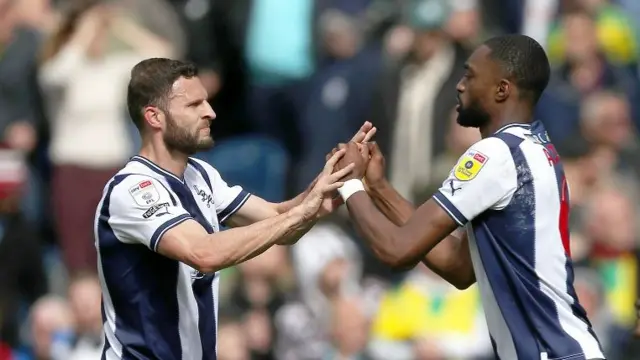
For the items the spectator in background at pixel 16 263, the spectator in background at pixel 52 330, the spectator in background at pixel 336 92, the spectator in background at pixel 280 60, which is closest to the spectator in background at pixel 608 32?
the spectator in background at pixel 336 92

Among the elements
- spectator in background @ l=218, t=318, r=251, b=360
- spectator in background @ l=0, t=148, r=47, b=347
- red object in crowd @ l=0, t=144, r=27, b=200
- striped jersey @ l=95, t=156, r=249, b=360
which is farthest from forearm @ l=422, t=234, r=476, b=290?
red object in crowd @ l=0, t=144, r=27, b=200

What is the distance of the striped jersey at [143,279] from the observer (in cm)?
796

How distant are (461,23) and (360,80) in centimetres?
98

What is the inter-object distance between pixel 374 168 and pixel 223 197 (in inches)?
29.7

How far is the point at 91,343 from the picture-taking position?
497 inches

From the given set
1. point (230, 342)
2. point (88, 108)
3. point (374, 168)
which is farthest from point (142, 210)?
point (88, 108)

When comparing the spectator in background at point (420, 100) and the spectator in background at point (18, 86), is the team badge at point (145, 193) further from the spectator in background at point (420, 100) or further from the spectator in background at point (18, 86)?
the spectator in background at point (18, 86)

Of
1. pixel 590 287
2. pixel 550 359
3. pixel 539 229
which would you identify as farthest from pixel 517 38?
pixel 590 287

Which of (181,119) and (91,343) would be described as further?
(91,343)

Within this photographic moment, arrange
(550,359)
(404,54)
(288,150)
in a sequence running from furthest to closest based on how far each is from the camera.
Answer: (288,150), (404,54), (550,359)

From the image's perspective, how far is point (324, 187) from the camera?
811 cm

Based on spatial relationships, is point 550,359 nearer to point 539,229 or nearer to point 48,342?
point 539,229

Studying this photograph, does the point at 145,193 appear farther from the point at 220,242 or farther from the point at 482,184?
the point at 482,184

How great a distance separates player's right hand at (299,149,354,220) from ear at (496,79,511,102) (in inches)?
30.9
